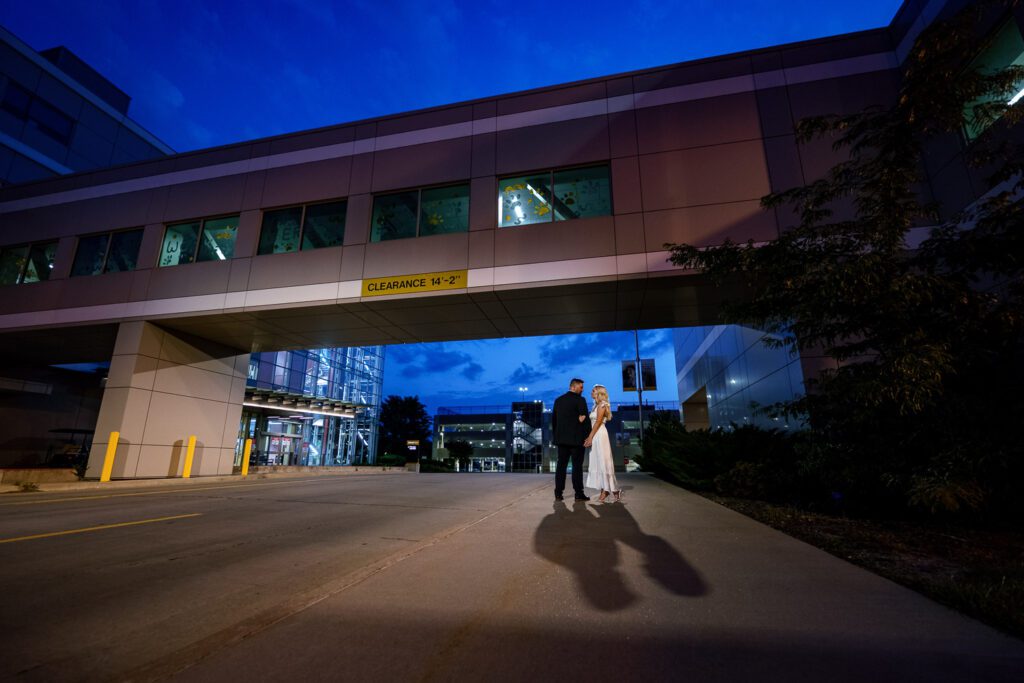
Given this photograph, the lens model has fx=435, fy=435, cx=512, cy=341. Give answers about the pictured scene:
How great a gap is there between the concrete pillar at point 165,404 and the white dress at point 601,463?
13261 millimetres

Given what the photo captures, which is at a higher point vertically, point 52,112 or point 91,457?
point 52,112

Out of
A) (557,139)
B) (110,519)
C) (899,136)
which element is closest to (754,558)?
(899,136)

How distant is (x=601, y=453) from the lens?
7332 mm

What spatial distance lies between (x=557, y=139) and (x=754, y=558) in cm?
1077

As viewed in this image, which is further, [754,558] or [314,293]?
[314,293]

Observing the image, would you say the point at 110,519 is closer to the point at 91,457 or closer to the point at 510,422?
the point at 91,457

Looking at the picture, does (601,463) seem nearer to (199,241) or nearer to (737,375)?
(737,375)

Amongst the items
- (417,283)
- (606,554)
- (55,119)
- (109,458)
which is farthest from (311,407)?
(606,554)

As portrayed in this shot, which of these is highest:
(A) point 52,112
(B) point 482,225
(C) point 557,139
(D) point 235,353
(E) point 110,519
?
(A) point 52,112

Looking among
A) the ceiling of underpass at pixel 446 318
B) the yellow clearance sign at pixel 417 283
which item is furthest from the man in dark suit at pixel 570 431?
the yellow clearance sign at pixel 417 283

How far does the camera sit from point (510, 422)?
64250 mm

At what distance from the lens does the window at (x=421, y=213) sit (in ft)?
38.5

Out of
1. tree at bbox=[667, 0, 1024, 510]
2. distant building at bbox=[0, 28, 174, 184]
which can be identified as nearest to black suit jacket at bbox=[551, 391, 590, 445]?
tree at bbox=[667, 0, 1024, 510]

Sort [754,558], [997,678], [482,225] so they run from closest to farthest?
[997,678]
[754,558]
[482,225]
